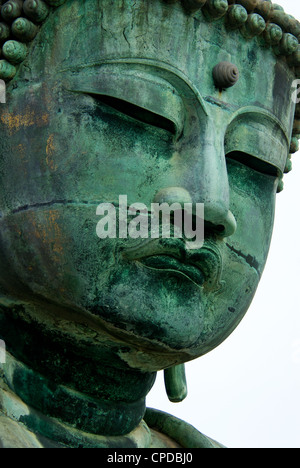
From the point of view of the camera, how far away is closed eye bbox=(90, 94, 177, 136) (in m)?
5.94

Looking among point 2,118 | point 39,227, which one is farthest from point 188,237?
point 2,118

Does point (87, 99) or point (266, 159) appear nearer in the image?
point (87, 99)

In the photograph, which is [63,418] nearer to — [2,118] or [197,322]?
[197,322]

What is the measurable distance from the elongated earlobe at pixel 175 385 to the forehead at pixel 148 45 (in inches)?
61.1

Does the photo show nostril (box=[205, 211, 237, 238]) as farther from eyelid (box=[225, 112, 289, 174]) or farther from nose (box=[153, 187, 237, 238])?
eyelid (box=[225, 112, 289, 174])

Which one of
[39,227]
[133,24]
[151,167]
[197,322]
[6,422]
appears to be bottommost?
[6,422]

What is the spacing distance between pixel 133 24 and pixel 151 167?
2.59 ft

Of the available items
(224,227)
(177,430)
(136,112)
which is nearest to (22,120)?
A: (136,112)

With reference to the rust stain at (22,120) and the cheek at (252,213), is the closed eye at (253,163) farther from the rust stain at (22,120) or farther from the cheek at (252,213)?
the rust stain at (22,120)

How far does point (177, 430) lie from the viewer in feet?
Result: 22.5

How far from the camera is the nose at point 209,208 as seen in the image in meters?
5.79

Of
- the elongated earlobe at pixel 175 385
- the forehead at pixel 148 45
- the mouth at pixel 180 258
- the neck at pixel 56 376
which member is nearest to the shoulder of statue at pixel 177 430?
the elongated earlobe at pixel 175 385

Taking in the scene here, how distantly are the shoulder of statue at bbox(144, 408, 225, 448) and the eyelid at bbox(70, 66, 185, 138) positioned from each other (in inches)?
76.7

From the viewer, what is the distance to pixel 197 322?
5918 millimetres
